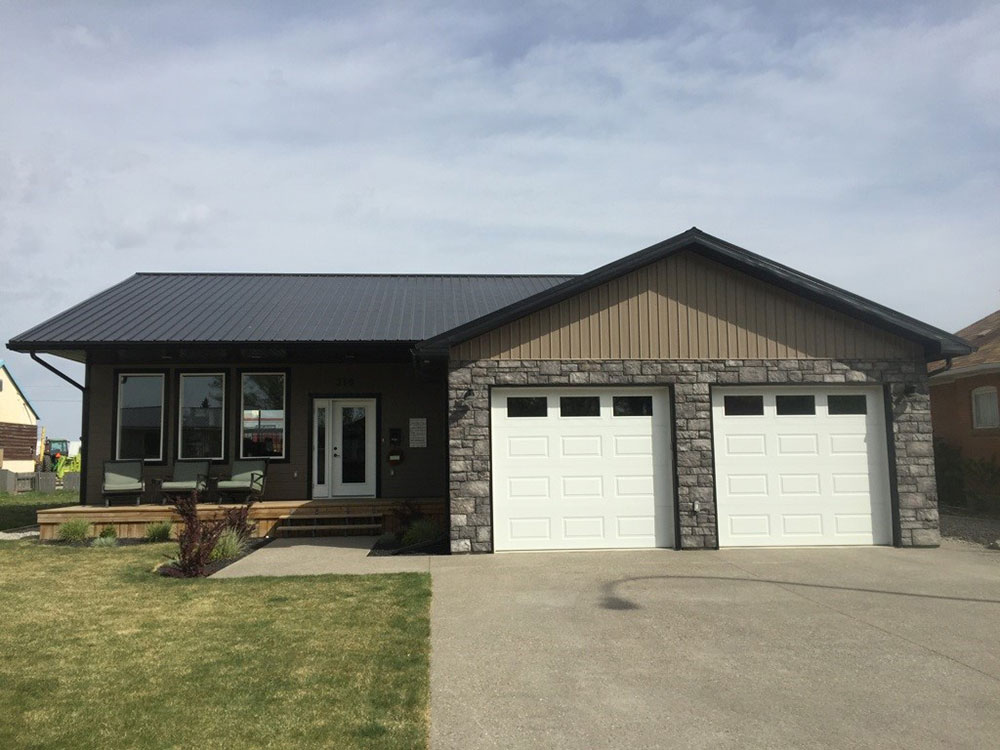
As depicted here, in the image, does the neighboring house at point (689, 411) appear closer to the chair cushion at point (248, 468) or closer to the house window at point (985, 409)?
the chair cushion at point (248, 468)

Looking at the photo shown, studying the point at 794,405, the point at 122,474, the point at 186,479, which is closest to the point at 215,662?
the point at 794,405

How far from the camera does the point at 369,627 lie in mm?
6355

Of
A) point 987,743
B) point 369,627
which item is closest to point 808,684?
point 987,743

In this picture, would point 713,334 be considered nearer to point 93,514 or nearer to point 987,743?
point 987,743

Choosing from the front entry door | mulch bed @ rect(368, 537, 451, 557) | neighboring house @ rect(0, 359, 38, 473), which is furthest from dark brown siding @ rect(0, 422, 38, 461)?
mulch bed @ rect(368, 537, 451, 557)

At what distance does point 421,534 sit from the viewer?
1118 cm

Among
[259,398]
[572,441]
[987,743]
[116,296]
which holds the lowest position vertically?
[987,743]

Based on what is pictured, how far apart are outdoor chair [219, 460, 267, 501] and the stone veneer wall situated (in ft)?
16.5

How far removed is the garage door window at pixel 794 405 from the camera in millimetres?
10875

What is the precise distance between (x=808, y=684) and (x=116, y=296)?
1520 cm

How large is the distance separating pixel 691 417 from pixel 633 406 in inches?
32.2

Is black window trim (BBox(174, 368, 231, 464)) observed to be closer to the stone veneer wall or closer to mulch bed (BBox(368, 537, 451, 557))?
mulch bed (BBox(368, 537, 451, 557))

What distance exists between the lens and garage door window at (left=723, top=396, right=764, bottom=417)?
10848mm

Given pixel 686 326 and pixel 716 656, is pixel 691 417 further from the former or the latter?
pixel 716 656
